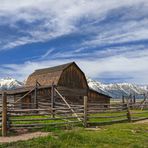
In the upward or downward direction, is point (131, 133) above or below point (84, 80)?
below

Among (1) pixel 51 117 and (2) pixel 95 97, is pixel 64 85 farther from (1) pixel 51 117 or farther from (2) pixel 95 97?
(1) pixel 51 117

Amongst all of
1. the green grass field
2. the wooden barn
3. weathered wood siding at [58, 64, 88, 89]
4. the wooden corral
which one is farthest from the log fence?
the wooden corral

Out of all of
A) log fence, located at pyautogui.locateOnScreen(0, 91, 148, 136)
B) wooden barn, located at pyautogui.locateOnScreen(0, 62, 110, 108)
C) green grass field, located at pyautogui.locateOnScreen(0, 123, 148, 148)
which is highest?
wooden barn, located at pyautogui.locateOnScreen(0, 62, 110, 108)

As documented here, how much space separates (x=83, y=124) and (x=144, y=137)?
5133 mm

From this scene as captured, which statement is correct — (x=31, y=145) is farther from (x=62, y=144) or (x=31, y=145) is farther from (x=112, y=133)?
(x=112, y=133)

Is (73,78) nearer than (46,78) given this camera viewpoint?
Yes

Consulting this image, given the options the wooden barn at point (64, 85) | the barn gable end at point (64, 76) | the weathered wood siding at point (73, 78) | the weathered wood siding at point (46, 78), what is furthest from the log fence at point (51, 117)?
the weathered wood siding at point (73, 78)

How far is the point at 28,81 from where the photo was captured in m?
51.8

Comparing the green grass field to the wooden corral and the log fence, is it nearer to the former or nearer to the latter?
the log fence

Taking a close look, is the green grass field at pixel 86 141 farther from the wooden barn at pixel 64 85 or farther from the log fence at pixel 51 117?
the wooden barn at pixel 64 85

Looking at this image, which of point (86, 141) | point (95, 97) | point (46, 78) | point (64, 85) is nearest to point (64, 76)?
point (64, 85)

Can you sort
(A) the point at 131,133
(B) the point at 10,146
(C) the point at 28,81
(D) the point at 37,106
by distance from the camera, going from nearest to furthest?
(B) the point at 10,146 < (A) the point at 131,133 < (D) the point at 37,106 < (C) the point at 28,81

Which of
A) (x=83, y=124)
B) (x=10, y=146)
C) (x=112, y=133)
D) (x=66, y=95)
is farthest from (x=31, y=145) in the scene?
(x=66, y=95)

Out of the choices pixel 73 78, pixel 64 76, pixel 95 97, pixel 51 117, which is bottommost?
pixel 51 117
